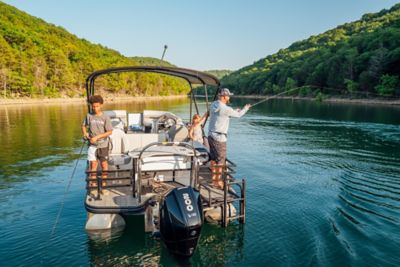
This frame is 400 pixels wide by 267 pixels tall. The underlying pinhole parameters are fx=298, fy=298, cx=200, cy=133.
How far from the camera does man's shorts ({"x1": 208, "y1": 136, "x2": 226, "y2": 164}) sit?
709cm

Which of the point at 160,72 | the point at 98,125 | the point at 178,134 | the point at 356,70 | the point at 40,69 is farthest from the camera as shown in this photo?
the point at 356,70

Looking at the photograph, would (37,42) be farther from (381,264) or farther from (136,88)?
(381,264)

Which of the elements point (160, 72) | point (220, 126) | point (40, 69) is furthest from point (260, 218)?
point (40, 69)

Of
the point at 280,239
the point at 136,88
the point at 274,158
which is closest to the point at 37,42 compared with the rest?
the point at 136,88

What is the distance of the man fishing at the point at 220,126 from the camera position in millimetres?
6941

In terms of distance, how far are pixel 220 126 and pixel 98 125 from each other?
2.78 m

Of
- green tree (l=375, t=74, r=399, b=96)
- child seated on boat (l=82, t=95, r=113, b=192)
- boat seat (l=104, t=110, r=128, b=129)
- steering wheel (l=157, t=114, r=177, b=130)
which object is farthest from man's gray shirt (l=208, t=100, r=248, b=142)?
green tree (l=375, t=74, r=399, b=96)

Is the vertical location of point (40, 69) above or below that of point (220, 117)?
above

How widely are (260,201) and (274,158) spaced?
6366 mm

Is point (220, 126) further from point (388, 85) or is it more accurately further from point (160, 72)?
point (388, 85)

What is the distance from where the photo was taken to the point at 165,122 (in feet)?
39.9

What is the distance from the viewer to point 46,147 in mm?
16688

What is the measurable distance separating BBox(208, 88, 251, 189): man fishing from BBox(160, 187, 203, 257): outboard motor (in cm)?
187

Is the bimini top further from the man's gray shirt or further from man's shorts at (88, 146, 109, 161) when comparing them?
man's shorts at (88, 146, 109, 161)
